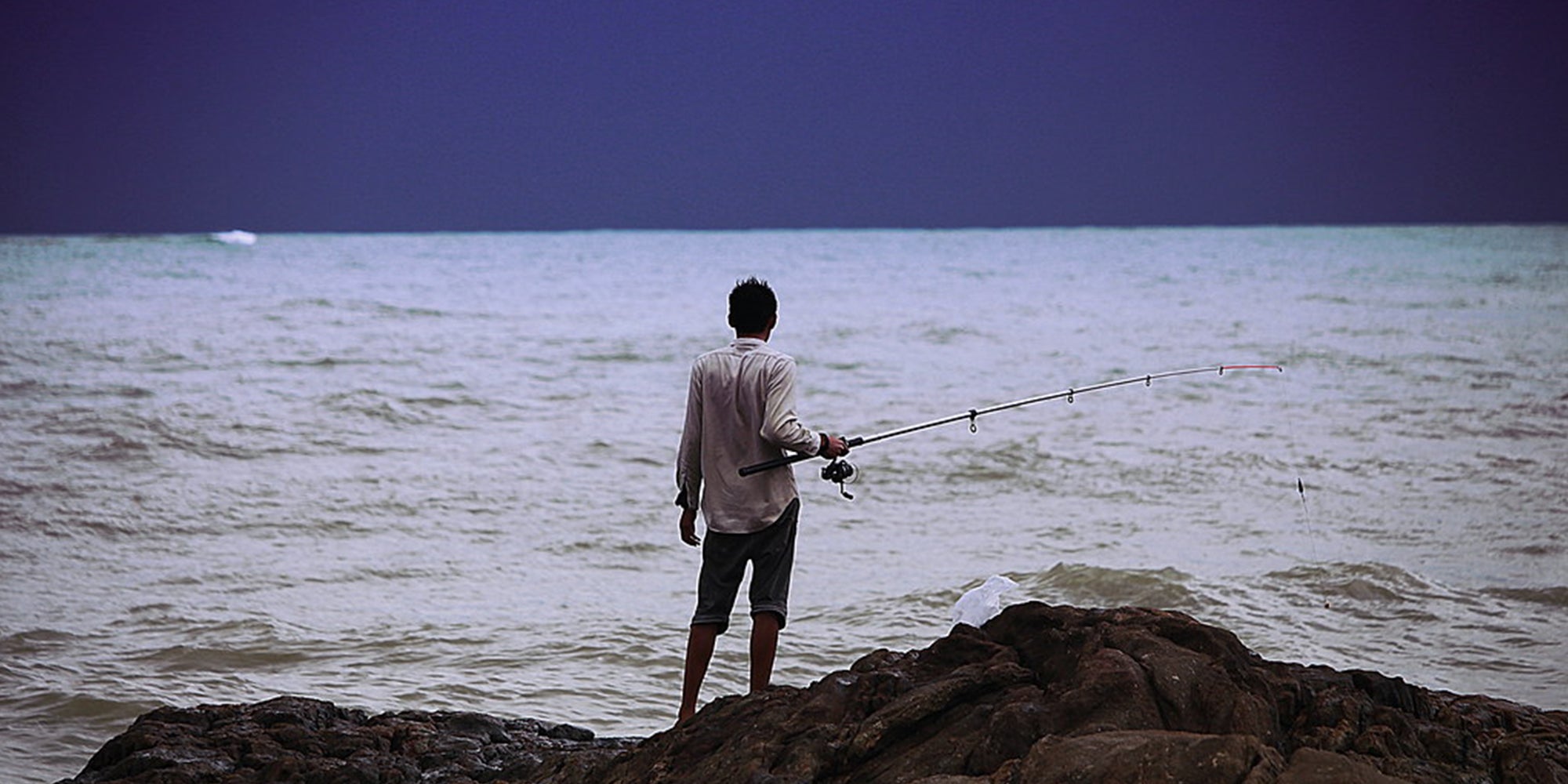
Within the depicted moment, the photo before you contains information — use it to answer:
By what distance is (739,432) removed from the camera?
427cm

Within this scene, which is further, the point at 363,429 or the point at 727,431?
the point at 363,429

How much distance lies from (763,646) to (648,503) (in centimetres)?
517

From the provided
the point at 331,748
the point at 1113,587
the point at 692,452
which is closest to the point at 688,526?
the point at 692,452

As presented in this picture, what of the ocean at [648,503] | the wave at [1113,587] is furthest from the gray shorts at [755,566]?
the wave at [1113,587]

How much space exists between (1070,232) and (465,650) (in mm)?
84999

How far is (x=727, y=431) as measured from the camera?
14.1 feet

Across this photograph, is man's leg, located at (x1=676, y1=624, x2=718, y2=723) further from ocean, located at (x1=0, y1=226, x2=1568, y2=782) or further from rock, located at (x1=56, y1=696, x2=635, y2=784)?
ocean, located at (x1=0, y1=226, x2=1568, y2=782)

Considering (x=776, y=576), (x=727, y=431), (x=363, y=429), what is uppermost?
(x=727, y=431)

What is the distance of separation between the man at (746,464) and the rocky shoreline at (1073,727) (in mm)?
590

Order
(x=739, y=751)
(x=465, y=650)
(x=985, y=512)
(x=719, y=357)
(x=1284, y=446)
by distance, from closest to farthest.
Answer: (x=739, y=751)
(x=719, y=357)
(x=465, y=650)
(x=985, y=512)
(x=1284, y=446)

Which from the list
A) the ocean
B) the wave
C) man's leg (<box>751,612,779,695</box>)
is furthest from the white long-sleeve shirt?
the wave

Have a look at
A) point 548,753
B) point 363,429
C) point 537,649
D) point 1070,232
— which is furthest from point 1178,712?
point 1070,232

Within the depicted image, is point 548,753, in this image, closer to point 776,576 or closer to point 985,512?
point 776,576

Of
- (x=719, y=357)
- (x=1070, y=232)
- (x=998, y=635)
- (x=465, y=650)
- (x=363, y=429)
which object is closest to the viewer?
(x=998, y=635)
